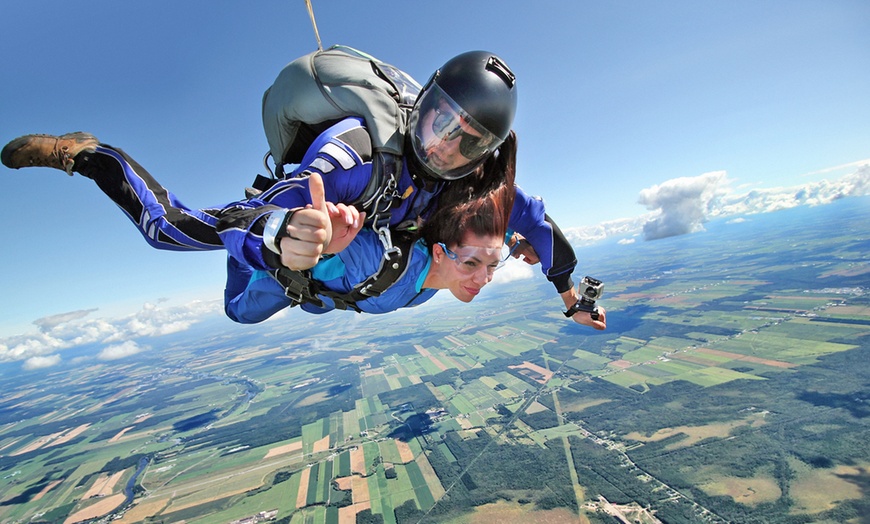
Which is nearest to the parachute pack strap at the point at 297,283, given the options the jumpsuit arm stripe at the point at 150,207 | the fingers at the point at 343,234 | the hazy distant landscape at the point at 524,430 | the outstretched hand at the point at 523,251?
the jumpsuit arm stripe at the point at 150,207

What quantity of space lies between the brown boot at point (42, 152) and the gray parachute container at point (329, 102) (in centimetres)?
101

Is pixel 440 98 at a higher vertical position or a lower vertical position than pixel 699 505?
higher

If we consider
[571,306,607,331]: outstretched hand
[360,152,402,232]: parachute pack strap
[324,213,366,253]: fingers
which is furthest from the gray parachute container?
[571,306,607,331]: outstretched hand

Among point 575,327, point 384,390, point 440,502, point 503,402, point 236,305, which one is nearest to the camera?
point 236,305

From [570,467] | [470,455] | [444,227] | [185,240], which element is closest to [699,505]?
[570,467]

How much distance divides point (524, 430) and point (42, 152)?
26850 mm

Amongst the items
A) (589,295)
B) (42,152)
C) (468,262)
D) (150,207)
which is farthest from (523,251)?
(42,152)

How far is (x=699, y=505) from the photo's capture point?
16.5 metres

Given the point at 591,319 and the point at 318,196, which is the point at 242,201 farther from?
the point at 591,319

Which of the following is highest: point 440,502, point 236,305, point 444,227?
point 444,227

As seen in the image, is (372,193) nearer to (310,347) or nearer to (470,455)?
(470,455)

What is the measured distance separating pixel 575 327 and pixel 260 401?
41.8 meters

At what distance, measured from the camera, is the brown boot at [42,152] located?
1.88 m

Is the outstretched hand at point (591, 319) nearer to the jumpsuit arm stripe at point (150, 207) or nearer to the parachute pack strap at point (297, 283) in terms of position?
the parachute pack strap at point (297, 283)
